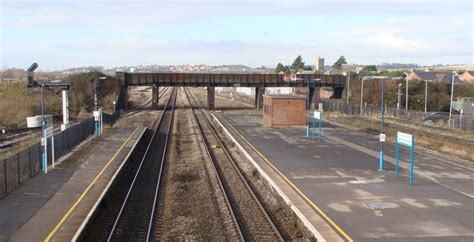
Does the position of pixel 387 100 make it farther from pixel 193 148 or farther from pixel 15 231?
pixel 15 231

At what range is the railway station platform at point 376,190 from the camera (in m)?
13.8

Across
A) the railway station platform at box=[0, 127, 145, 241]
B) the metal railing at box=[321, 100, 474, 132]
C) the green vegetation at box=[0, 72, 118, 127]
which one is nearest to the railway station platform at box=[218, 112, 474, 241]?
the railway station platform at box=[0, 127, 145, 241]

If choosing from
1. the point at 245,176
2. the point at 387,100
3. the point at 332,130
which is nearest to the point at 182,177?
the point at 245,176

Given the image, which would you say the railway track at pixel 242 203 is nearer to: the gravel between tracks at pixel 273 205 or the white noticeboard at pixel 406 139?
the gravel between tracks at pixel 273 205

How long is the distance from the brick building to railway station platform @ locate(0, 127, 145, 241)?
65.8 ft

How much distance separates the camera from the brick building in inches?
1831

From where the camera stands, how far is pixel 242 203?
1891cm

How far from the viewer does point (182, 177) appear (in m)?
24.5

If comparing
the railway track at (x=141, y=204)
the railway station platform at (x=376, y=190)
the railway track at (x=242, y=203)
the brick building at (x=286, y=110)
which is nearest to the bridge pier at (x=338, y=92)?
the brick building at (x=286, y=110)

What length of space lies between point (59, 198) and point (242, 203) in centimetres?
633

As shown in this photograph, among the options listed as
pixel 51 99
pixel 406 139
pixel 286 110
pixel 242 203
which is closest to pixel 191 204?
pixel 242 203

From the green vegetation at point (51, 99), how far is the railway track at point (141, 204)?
21604 millimetres

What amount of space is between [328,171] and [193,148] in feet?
46.2

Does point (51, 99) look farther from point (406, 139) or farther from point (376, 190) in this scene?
point (376, 190)
